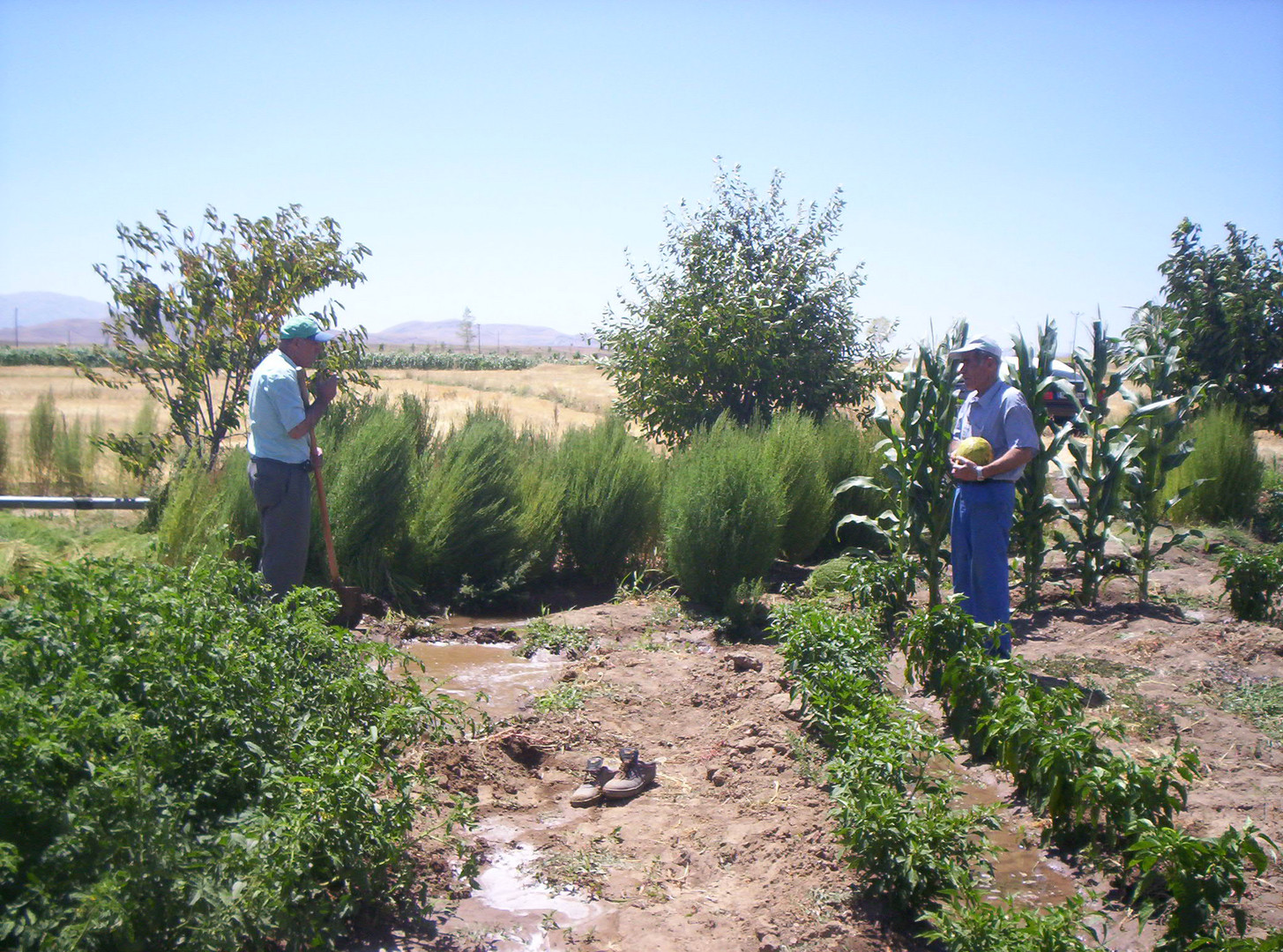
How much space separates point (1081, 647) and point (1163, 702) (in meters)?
1.11

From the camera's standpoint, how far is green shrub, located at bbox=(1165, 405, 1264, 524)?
35.9ft

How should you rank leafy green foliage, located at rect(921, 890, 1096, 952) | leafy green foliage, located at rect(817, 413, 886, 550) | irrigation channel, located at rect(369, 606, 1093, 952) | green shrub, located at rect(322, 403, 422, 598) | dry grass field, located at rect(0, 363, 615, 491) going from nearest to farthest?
leafy green foliage, located at rect(921, 890, 1096, 952), irrigation channel, located at rect(369, 606, 1093, 952), green shrub, located at rect(322, 403, 422, 598), leafy green foliage, located at rect(817, 413, 886, 550), dry grass field, located at rect(0, 363, 615, 491)

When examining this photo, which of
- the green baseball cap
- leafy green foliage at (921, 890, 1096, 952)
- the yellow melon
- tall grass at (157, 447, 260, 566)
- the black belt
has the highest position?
the green baseball cap

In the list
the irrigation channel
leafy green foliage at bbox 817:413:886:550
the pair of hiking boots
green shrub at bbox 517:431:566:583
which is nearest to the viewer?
the irrigation channel

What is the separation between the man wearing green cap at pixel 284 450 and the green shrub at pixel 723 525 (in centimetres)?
294

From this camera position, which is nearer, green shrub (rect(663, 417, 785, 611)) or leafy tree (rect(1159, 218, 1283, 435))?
green shrub (rect(663, 417, 785, 611))

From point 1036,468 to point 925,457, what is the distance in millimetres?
873

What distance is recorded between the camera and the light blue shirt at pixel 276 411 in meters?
5.59

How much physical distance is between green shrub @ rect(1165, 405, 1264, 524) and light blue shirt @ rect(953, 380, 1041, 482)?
6.43 meters

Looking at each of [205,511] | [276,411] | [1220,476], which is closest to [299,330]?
[276,411]

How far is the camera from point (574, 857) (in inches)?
143

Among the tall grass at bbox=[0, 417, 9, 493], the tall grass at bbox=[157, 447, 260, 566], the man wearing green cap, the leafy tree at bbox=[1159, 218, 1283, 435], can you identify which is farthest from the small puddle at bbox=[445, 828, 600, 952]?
the leafy tree at bbox=[1159, 218, 1283, 435]

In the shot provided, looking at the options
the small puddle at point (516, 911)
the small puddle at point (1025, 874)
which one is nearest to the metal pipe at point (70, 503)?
the small puddle at point (516, 911)

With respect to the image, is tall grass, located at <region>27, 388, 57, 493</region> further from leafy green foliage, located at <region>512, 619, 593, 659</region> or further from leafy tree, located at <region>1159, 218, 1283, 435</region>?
leafy tree, located at <region>1159, 218, 1283, 435</region>
